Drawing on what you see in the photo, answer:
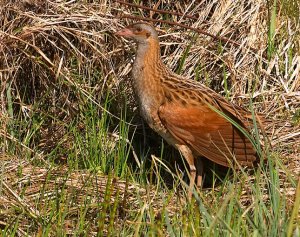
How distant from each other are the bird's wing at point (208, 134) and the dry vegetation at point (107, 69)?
39cm

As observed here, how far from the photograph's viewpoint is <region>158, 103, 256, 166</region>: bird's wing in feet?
17.2

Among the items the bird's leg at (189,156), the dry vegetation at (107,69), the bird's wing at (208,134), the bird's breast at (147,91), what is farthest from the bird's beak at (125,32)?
the bird's leg at (189,156)

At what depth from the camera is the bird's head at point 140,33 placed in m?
5.61

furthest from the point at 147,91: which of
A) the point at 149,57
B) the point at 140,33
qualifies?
the point at 140,33

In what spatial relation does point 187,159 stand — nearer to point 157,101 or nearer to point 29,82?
point 157,101

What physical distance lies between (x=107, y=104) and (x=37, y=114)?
55 centimetres

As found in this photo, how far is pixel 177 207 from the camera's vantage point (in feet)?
15.8

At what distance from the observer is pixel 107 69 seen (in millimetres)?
6031

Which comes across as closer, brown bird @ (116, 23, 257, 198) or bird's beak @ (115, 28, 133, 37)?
brown bird @ (116, 23, 257, 198)

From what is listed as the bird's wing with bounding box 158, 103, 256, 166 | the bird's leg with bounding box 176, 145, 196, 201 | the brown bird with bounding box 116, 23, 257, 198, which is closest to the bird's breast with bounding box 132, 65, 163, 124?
the brown bird with bounding box 116, 23, 257, 198

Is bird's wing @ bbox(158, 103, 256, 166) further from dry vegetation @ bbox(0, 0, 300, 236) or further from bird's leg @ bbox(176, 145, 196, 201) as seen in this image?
dry vegetation @ bbox(0, 0, 300, 236)

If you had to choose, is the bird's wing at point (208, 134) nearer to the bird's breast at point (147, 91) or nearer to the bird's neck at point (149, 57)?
the bird's breast at point (147, 91)

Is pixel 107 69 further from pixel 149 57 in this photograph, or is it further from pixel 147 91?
pixel 147 91

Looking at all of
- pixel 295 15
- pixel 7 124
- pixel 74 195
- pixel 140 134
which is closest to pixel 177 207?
pixel 74 195
